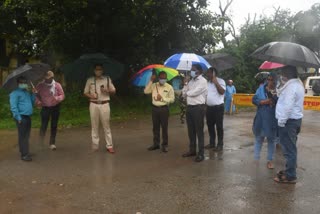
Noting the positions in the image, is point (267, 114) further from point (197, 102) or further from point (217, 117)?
point (217, 117)

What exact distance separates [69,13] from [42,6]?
1153 mm

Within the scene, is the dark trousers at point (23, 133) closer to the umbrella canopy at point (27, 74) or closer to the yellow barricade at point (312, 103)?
the umbrella canopy at point (27, 74)

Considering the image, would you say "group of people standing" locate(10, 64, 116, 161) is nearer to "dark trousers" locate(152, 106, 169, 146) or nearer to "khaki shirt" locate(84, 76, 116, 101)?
"khaki shirt" locate(84, 76, 116, 101)

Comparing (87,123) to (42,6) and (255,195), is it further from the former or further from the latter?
(255,195)

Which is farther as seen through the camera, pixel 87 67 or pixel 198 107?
pixel 87 67

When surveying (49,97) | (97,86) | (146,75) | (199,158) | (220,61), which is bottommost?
(199,158)

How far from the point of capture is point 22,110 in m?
7.16

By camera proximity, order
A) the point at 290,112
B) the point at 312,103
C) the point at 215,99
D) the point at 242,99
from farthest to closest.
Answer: the point at 242,99
the point at 312,103
the point at 215,99
the point at 290,112

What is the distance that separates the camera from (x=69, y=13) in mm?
15078

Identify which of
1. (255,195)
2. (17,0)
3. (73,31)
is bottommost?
(255,195)

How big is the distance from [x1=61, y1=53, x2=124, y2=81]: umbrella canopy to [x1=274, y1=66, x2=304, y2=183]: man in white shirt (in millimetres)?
3517

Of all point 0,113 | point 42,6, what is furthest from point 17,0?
point 0,113

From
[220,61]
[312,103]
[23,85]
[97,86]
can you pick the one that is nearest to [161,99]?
[97,86]

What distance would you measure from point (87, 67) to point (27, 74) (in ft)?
4.26
